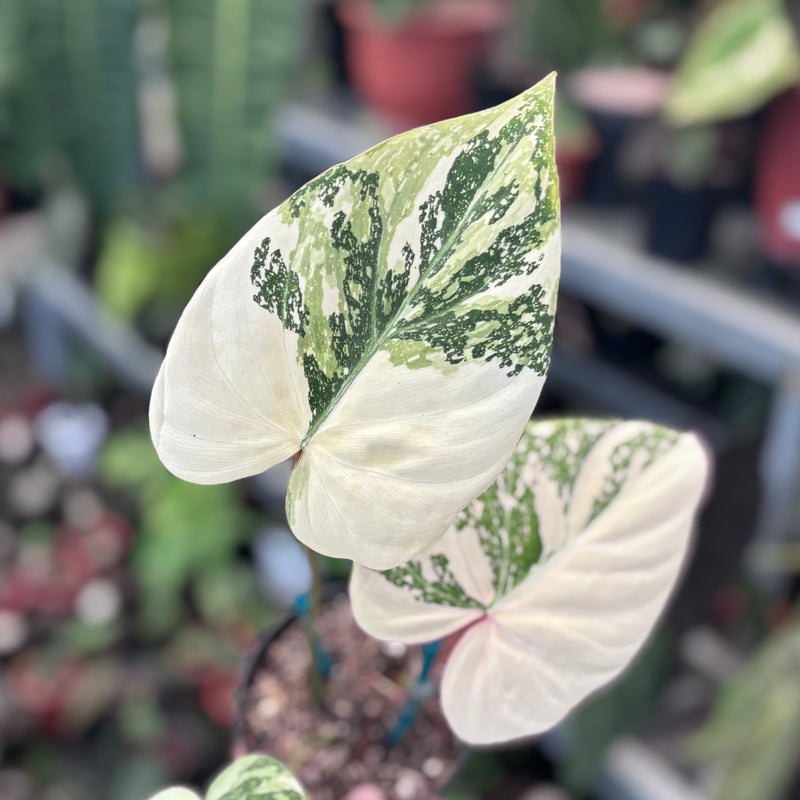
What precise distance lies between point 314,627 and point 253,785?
4.4 inches

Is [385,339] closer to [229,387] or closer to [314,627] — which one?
[229,387]

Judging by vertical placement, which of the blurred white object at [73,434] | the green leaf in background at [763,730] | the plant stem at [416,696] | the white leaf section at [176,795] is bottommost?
the blurred white object at [73,434]

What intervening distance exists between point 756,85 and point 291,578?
29.9 inches

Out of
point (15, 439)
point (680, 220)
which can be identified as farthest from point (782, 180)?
point (15, 439)

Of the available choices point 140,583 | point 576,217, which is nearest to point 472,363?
point 576,217

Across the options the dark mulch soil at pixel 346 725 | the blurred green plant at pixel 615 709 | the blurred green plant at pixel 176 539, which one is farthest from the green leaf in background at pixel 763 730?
the blurred green plant at pixel 176 539

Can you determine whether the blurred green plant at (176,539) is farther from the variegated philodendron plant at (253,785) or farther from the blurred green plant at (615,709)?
the variegated philodendron plant at (253,785)

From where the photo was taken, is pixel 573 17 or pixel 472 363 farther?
pixel 573 17

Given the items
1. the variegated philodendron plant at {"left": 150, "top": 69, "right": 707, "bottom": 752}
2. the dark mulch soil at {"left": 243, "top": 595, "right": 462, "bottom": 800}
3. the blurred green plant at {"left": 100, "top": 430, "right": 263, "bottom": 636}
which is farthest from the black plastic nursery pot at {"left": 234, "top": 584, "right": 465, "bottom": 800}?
the blurred green plant at {"left": 100, "top": 430, "right": 263, "bottom": 636}

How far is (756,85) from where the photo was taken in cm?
67

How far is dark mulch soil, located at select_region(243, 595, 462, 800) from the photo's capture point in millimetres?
339

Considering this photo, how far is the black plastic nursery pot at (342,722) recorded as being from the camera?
339mm

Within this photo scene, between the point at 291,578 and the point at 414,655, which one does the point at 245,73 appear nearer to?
the point at 291,578

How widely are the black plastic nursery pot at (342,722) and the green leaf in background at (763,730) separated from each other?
0.33 m
